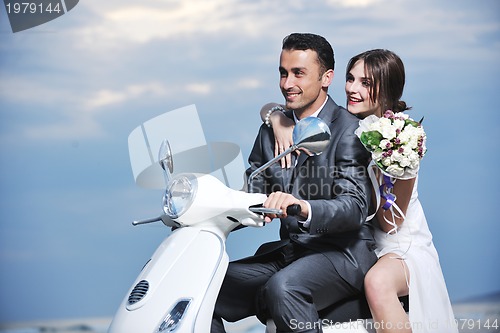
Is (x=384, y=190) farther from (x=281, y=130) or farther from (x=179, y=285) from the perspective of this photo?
(x=179, y=285)

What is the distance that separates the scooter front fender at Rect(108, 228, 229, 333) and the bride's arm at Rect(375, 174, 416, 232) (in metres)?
0.70

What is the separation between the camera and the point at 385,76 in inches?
109

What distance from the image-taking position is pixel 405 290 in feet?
7.98

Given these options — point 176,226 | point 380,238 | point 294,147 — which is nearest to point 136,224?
point 176,226

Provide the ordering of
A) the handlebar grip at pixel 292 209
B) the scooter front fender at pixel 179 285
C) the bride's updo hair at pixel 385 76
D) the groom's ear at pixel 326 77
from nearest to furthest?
1. the scooter front fender at pixel 179 285
2. the handlebar grip at pixel 292 209
3. the groom's ear at pixel 326 77
4. the bride's updo hair at pixel 385 76

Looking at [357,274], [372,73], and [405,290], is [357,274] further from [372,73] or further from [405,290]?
[372,73]

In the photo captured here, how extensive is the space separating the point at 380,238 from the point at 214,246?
29.8 inches

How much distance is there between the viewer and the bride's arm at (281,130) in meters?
2.54

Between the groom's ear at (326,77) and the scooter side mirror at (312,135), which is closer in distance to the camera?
the scooter side mirror at (312,135)

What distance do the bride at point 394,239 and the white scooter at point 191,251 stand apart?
0.40 m

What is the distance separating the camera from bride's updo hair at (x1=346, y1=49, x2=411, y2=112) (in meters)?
2.78

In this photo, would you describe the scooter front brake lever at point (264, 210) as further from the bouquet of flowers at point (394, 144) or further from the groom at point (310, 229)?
the bouquet of flowers at point (394, 144)

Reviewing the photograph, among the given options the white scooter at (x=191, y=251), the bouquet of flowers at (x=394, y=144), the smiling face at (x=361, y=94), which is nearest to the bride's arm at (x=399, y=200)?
the bouquet of flowers at (x=394, y=144)

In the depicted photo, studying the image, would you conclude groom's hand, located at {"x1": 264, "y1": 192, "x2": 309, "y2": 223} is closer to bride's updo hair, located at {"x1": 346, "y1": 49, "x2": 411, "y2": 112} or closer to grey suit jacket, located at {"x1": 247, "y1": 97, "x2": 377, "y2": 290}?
grey suit jacket, located at {"x1": 247, "y1": 97, "x2": 377, "y2": 290}
